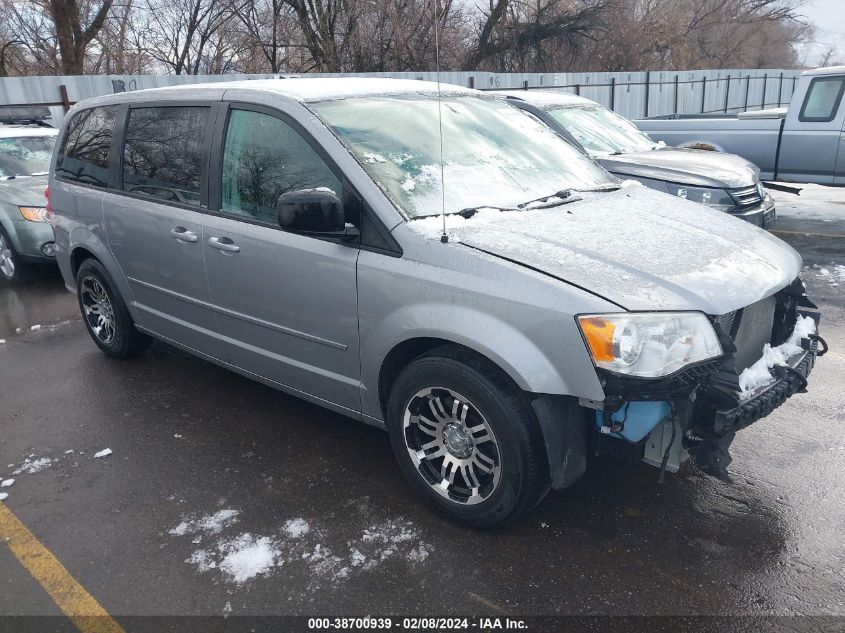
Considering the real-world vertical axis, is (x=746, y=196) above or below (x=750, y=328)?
below

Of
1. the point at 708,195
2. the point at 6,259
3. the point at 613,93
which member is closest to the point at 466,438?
the point at 708,195

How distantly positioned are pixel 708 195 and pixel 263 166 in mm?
5035

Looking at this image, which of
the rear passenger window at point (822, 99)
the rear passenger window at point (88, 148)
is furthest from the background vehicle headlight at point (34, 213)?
the rear passenger window at point (822, 99)

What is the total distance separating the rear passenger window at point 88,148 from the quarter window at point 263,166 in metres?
1.46

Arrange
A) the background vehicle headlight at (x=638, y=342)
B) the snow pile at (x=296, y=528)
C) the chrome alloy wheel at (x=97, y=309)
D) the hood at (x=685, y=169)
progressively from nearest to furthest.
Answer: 1. the background vehicle headlight at (x=638, y=342)
2. the snow pile at (x=296, y=528)
3. the chrome alloy wheel at (x=97, y=309)
4. the hood at (x=685, y=169)

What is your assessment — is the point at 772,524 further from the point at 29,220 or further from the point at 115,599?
the point at 29,220

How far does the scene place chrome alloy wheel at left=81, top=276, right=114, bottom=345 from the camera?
5250mm

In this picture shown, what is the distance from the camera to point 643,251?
306cm

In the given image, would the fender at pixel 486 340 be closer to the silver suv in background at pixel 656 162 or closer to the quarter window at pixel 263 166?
the quarter window at pixel 263 166

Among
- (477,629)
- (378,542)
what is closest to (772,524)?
(477,629)

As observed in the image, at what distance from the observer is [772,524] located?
3.12m

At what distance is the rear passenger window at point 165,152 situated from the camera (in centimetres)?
406

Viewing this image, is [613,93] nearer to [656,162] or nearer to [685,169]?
[656,162]

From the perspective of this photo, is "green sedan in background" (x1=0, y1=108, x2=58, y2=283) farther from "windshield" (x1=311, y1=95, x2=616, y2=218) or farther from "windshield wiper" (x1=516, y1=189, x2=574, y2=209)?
"windshield wiper" (x1=516, y1=189, x2=574, y2=209)
